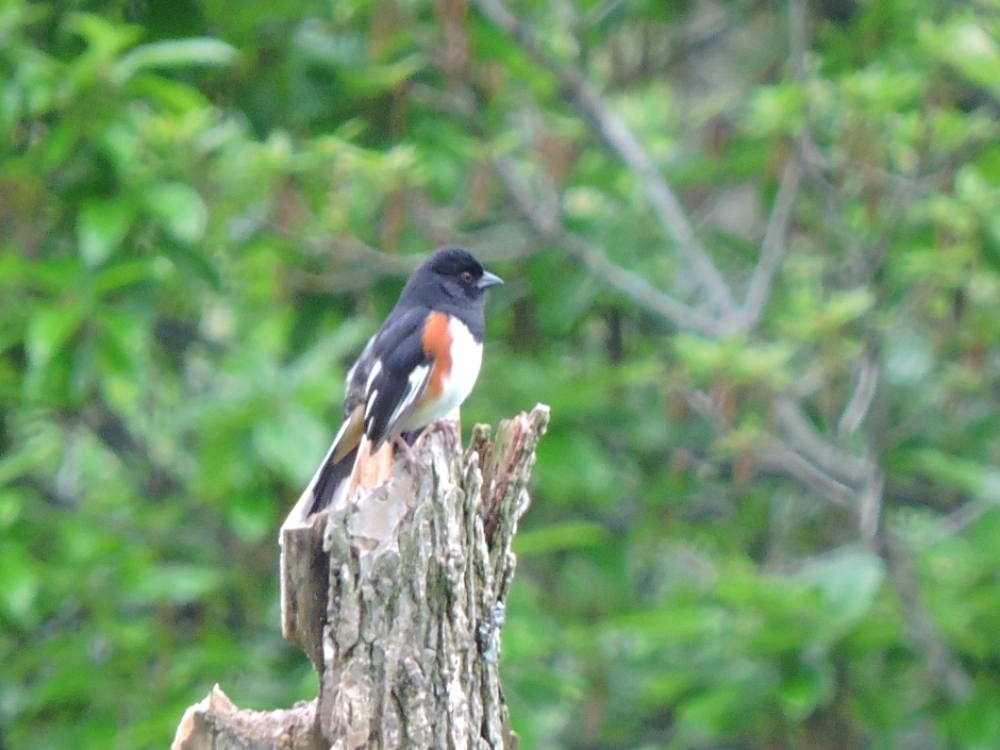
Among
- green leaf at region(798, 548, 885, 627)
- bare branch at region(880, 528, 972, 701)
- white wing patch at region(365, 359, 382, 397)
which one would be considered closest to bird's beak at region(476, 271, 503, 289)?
white wing patch at region(365, 359, 382, 397)

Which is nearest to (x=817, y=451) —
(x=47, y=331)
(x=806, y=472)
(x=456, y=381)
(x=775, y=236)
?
(x=806, y=472)

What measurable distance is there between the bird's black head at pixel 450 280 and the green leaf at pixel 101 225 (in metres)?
0.91

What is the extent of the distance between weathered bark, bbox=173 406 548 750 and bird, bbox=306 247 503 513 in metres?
0.77

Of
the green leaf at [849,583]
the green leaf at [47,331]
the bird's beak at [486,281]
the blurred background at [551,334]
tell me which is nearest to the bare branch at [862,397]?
the blurred background at [551,334]

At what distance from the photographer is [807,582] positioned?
5352 mm

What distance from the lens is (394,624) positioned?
3.02m

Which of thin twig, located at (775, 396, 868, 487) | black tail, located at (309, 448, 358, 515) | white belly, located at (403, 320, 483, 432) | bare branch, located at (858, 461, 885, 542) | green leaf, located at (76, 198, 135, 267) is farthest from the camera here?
thin twig, located at (775, 396, 868, 487)

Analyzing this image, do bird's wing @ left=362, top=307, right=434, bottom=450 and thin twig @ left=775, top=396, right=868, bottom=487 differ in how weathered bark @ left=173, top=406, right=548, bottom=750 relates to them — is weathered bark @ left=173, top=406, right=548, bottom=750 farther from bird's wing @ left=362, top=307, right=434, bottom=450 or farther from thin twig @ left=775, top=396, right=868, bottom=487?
thin twig @ left=775, top=396, right=868, bottom=487

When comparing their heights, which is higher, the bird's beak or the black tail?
the bird's beak

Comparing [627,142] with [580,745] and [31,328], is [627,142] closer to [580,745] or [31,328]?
[31,328]

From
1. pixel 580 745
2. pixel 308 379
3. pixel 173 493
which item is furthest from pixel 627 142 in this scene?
pixel 580 745

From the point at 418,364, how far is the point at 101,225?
112 centimetres

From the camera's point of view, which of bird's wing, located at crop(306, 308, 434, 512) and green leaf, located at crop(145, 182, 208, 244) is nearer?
bird's wing, located at crop(306, 308, 434, 512)

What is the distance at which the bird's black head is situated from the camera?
15.7 feet
